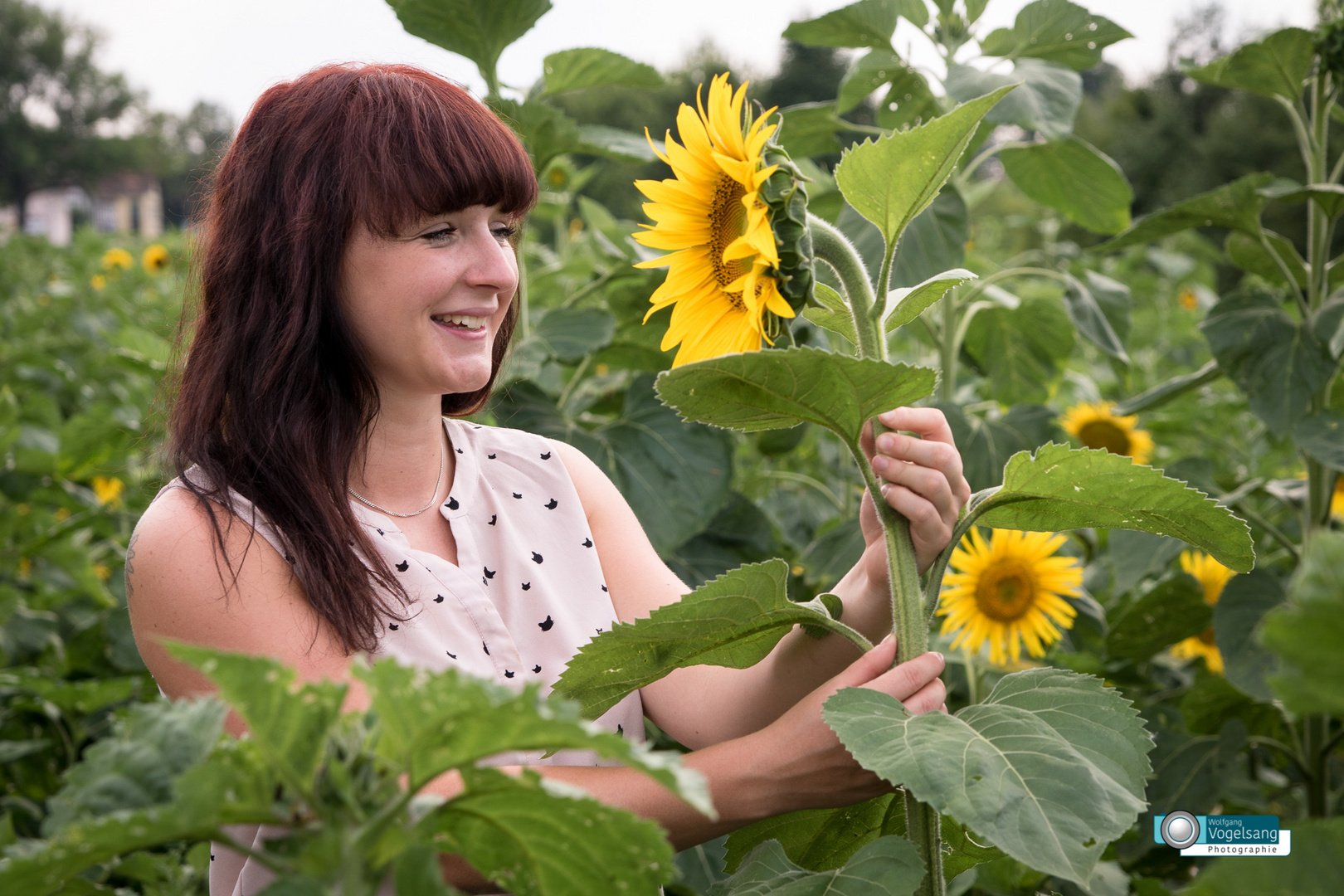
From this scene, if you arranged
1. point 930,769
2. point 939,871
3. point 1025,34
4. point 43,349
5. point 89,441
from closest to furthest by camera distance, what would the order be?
point 930,769
point 939,871
point 1025,34
point 89,441
point 43,349

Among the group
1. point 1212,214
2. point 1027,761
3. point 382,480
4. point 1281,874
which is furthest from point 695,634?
point 1212,214

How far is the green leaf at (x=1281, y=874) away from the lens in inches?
16.7

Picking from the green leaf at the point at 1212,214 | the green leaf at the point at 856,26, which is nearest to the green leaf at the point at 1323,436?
the green leaf at the point at 1212,214

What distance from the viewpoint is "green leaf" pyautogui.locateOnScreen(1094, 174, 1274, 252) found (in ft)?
5.95

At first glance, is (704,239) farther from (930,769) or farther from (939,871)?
(939,871)

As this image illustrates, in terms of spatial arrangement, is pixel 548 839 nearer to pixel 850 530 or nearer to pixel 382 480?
pixel 382 480

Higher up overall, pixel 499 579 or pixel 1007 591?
pixel 499 579

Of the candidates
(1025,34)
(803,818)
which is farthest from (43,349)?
(803,818)

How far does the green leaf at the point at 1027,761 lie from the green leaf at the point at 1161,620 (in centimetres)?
117

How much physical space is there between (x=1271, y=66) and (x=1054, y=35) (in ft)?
1.17

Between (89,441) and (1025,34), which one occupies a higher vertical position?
(1025,34)

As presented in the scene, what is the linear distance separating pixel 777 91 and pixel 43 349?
94.3 feet

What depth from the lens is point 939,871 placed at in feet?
3.02

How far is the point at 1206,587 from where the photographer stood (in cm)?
230
